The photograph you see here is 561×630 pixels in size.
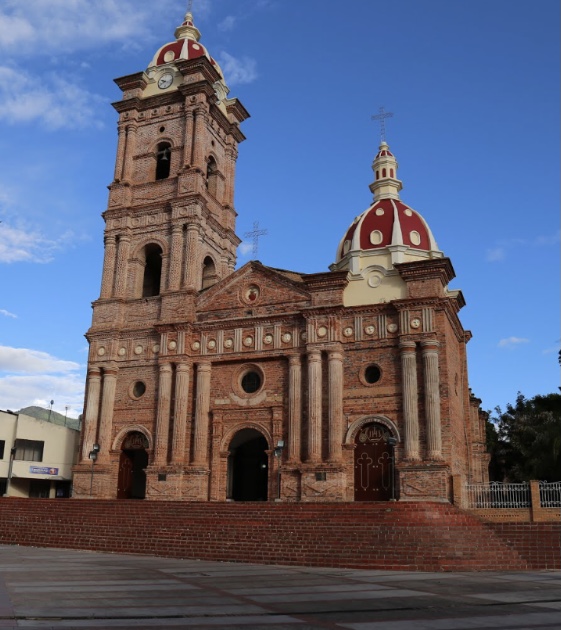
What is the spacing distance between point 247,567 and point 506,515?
10079 mm

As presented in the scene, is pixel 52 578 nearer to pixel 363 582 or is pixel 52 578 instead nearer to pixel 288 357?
pixel 363 582

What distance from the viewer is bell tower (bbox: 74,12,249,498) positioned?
33.0 metres

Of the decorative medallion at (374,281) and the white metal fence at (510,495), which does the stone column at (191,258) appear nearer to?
the decorative medallion at (374,281)

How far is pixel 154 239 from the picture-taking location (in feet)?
118

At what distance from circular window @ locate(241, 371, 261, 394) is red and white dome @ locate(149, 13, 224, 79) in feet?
59.5

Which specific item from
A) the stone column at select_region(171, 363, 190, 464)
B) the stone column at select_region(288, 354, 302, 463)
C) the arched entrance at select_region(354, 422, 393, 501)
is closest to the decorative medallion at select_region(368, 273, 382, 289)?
the stone column at select_region(288, 354, 302, 463)

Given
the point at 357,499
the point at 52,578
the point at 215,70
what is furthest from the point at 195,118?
the point at 52,578

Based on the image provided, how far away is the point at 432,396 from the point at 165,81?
2312 centimetres

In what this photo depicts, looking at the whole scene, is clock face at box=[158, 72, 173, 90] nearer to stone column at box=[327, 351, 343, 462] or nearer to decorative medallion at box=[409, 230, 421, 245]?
decorative medallion at box=[409, 230, 421, 245]

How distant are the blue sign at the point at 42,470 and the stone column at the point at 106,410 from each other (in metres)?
9.36

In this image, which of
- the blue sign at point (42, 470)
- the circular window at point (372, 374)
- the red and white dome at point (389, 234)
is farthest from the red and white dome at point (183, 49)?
the blue sign at point (42, 470)

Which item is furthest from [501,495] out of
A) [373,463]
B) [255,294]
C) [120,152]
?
[120,152]

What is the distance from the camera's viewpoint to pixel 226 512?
941 inches

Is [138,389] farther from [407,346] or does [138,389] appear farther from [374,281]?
[407,346]
